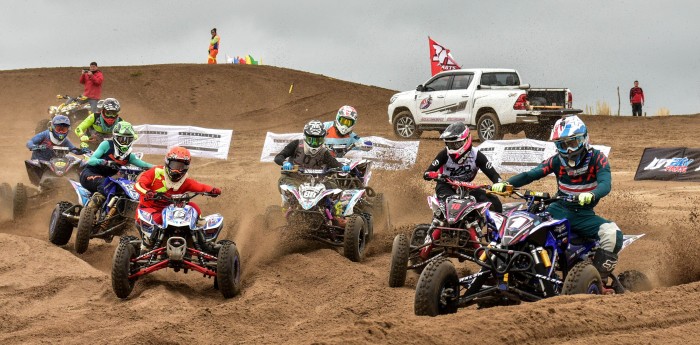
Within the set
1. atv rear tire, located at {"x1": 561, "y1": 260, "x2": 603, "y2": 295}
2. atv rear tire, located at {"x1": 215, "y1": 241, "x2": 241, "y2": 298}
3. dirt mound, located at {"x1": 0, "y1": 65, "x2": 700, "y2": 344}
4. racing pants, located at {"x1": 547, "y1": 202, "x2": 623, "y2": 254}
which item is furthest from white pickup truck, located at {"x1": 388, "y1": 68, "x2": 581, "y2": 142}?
atv rear tire, located at {"x1": 561, "y1": 260, "x2": 603, "y2": 295}

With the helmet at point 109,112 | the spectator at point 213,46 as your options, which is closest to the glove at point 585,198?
the helmet at point 109,112

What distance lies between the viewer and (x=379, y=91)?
41125mm

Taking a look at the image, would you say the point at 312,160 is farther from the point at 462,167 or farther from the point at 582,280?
→ the point at 582,280

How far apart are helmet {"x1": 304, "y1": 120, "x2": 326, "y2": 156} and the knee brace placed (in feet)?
18.8

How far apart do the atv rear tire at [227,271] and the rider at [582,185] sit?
9.37 ft

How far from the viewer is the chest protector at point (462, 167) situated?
40.3ft

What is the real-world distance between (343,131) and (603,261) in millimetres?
8039

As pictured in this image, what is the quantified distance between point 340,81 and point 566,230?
3274 centimetres

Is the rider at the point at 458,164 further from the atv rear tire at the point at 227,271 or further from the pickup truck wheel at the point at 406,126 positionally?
the pickup truck wheel at the point at 406,126

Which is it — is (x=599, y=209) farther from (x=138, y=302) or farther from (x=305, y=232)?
(x=138, y=302)

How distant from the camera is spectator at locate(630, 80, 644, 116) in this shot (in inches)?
1376

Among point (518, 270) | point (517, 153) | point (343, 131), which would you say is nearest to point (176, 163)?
point (518, 270)

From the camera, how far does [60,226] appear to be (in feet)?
44.1

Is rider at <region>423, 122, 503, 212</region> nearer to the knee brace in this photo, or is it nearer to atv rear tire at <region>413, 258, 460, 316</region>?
the knee brace
